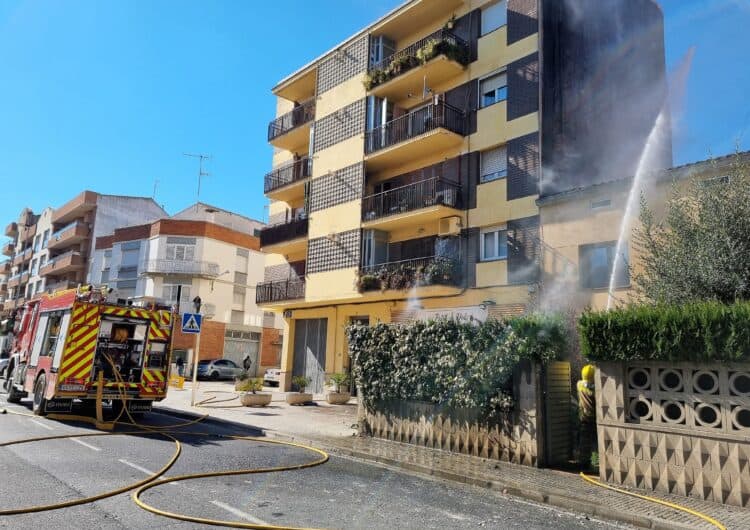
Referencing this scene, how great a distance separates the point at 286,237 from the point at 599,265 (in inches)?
588

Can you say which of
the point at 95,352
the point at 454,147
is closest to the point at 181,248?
the point at 454,147

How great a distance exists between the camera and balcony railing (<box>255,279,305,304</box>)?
2428 cm

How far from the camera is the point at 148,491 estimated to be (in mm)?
6402

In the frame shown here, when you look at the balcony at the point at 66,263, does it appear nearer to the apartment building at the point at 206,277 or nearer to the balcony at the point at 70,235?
the balcony at the point at 70,235

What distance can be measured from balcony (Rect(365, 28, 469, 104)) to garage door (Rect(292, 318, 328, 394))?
10.3 m

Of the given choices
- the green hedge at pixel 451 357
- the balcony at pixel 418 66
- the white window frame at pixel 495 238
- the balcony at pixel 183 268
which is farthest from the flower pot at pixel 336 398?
the balcony at pixel 183 268

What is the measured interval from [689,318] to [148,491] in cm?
688

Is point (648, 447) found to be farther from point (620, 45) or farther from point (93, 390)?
point (620, 45)

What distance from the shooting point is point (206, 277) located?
43875mm

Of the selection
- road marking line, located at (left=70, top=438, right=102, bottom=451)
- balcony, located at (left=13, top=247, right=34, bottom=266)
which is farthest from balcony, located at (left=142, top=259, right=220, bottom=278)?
road marking line, located at (left=70, top=438, right=102, bottom=451)

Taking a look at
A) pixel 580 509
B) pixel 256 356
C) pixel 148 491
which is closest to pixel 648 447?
pixel 580 509

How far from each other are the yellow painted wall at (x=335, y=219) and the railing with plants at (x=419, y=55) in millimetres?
4982

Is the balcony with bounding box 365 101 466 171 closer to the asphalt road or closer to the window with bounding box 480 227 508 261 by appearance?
the window with bounding box 480 227 508 261

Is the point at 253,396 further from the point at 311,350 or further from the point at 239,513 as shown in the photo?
the point at 239,513
